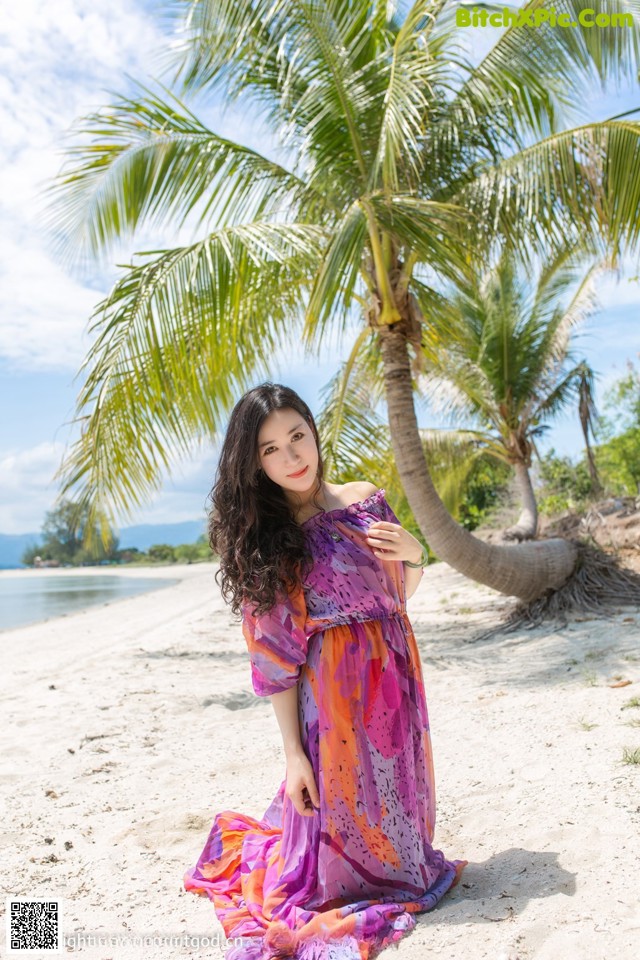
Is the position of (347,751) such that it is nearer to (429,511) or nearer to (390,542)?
(390,542)

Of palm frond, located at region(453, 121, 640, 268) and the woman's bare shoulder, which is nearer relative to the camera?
the woman's bare shoulder

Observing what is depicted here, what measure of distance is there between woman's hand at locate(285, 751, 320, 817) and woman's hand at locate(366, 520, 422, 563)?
2.22ft

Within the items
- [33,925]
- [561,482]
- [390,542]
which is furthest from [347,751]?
[561,482]

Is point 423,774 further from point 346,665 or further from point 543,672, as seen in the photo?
point 543,672

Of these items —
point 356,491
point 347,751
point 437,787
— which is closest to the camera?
point 347,751

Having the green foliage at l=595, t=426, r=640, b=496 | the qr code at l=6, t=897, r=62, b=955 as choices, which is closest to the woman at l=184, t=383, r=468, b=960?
the qr code at l=6, t=897, r=62, b=955

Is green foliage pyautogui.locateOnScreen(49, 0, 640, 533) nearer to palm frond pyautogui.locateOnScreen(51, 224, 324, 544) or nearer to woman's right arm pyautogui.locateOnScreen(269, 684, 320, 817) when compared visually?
palm frond pyautogui.locateOnScreen(51, 224, 324, 544)

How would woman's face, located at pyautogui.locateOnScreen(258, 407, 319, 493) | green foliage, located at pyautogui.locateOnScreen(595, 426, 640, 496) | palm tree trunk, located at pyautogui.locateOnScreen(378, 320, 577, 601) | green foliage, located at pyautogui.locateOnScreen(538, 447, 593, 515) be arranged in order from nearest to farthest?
woman's face, located at pyautogui.locateOnScreen(258, 407, 319, 493) → palm tree trunk, located at pyautogui.locateOnScreen(378, 320, 577, 601) → green foliage, located at pyautogui.locateOnScreen(538, 447, 593, 515) → green foliage, located at pyautogui.locateOnScreen(595, 426, 640, 496)

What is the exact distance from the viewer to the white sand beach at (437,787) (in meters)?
2.29

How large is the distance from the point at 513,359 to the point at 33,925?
33.0 feet

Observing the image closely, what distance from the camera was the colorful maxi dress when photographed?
91.8 inches

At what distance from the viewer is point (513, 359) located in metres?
11.3

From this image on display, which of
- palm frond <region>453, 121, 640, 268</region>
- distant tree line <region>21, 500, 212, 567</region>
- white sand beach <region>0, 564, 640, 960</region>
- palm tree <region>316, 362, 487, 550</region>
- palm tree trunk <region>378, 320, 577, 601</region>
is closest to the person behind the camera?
white sand beach <region>0, 564, 640, 960</region>

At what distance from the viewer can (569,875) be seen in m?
2.40
